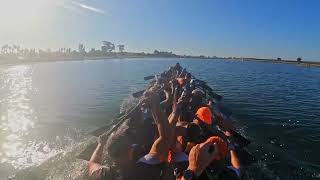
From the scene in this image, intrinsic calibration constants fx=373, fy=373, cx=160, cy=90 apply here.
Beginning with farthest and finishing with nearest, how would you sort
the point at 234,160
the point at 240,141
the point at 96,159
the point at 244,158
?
the point at 240,141, the point at 244,158, the point at 234,160, the point at 96,159

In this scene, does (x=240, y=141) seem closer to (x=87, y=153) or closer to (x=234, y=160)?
(x=234, y=160)

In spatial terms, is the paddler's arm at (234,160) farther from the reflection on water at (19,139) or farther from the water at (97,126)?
the reflection on water at (19,139)

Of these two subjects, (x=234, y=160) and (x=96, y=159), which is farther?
(x=234, y=160)

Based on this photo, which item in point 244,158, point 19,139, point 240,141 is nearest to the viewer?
point 244,158

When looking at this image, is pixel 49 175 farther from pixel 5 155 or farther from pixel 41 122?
pixel 41 122

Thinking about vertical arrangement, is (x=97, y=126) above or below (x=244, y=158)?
below

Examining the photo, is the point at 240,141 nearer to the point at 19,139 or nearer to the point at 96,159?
the point at 96,159

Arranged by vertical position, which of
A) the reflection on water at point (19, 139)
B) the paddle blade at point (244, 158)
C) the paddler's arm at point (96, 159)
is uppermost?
the paddler's arm at point (96, 159)

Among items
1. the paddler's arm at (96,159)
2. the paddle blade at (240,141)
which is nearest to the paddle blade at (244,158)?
the paddle blade at (240,141)

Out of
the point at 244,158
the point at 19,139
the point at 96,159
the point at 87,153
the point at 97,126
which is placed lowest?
the point at 19,139

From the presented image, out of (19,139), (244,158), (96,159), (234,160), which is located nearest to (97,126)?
(19,139)

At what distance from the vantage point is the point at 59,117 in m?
21.8

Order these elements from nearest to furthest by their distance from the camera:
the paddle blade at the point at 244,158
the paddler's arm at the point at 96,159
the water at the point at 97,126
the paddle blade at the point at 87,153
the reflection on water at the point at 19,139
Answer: the paddler's arm at the point at 96,159
the paddle blade at the point at 87,153
the paddle blade at the point at 244,158
the water at the point at 97,126
the reflection on water at the point at 19,139

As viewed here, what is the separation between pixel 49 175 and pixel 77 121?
9.23 m
